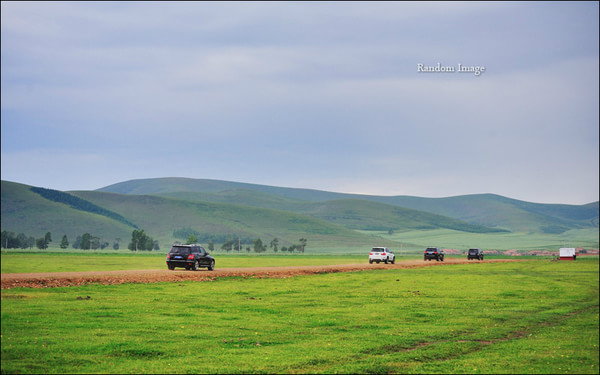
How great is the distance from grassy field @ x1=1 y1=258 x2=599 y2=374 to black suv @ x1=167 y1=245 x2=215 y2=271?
60.0ft

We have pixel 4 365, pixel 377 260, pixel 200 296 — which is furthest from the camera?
pixel 377 260

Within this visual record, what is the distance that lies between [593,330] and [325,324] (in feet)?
45.9

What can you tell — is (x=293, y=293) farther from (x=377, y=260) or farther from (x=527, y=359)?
(x=377, y=260)

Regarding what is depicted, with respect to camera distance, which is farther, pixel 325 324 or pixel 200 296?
pixel 200 296

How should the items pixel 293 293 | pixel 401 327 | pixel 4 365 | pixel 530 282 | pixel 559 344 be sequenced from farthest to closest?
pixel 530 282 → pixel 293 293 → pixel 401 327 → pixel 559 344 → pixel 4 365

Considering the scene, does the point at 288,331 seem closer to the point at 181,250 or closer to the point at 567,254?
the point at 181,250

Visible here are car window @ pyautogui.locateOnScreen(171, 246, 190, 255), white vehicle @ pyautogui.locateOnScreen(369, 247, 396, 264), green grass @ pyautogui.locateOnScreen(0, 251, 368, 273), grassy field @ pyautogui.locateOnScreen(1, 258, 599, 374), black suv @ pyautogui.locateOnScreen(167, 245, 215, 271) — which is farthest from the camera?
white vehicle @ pyautogui.locateOnScreen(369, 247, 396, 264)

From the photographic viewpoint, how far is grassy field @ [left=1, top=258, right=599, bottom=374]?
23000 millimetres

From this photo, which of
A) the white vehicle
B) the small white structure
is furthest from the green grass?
the small white structure

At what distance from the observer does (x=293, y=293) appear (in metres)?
50.2

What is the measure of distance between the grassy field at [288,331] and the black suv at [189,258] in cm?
1828

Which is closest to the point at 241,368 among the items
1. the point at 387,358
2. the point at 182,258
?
the point at 387,358

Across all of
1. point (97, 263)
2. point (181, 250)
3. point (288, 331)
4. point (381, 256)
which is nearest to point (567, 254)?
point (381, 256)

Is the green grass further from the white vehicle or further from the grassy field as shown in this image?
the grassy field
